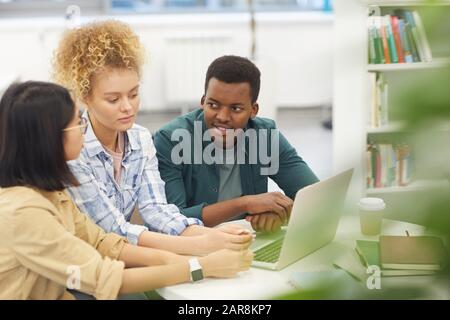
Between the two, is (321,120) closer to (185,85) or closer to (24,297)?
(185,85)

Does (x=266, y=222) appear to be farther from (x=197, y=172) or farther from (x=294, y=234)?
(x=294, y=234)

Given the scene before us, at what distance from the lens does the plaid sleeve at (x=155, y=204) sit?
1.36m

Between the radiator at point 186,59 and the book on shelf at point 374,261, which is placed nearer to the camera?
the book on shelf at point 374,261

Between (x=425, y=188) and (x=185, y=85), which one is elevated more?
(x=425, y=188)

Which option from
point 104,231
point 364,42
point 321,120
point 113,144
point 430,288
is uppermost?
point 364,42

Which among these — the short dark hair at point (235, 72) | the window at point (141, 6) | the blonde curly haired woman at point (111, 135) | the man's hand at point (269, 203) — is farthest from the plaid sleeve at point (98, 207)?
the window at point (141, 6)

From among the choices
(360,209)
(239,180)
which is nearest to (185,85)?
(239,180)

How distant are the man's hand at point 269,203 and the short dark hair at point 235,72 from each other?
10.0 inches

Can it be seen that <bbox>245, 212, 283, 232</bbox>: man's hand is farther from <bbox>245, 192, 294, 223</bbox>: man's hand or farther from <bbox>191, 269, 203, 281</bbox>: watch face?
<bbox>191, 269, 203, 281</bbox>: watch face

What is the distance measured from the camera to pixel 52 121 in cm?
104

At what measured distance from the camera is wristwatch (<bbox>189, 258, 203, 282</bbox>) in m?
1.08

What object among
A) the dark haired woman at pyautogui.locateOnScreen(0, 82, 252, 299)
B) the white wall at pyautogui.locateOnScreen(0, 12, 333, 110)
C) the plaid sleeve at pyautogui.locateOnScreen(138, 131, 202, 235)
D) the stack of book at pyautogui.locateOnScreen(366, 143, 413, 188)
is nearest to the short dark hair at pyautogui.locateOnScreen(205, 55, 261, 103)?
the plaid sleeve at pyautogui.locateOnScreen(138, 131, 202, 235)

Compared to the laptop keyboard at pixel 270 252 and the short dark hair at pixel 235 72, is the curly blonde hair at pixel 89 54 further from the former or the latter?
the laptop keyboard at pixel 270 252

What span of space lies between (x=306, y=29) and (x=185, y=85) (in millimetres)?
960
